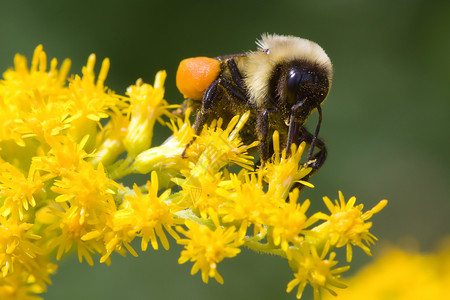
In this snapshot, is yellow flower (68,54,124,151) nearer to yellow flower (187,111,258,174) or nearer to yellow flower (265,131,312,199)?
yellow flower (187,111,258,174)

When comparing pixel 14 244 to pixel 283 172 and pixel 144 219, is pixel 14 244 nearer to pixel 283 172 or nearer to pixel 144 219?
pixel 144 219

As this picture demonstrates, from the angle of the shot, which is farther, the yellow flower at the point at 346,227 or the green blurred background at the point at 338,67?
the green blurred background at the point at 338,67

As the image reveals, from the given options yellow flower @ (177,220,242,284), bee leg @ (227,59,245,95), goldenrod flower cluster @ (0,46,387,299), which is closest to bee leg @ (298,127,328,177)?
goldenrod flower cluster @ (0,46,387,299)

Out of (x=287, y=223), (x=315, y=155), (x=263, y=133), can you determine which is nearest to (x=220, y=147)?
(x=263, y=133)

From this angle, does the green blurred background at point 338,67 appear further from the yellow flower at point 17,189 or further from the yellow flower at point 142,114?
the yellow flower at point 17,189

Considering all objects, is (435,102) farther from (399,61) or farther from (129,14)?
(129,14)

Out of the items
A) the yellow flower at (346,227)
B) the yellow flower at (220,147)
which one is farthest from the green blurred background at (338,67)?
the yellow flower at (346,227)
